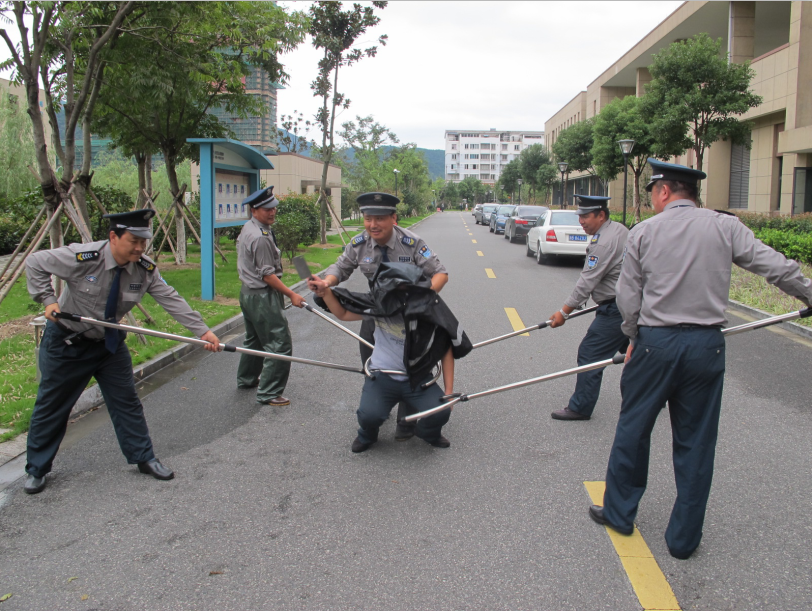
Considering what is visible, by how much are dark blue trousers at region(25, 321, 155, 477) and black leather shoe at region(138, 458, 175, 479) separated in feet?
0.14

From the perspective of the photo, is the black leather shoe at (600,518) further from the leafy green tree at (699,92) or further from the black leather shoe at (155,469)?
the leafy green tree at (699,92)

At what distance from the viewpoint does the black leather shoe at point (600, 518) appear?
361cm

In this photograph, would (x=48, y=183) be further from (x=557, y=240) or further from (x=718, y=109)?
(x=718, y=109)

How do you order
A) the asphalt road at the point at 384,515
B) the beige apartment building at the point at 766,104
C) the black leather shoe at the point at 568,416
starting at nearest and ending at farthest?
the asphalt road at the point at 384,515
the black leather shoe at the point at 568,416
the beige apartment building at the point at 766,104

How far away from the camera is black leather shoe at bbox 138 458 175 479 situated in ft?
14.5

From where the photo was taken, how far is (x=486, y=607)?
117 inches

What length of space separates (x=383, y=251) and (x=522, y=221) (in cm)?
2356

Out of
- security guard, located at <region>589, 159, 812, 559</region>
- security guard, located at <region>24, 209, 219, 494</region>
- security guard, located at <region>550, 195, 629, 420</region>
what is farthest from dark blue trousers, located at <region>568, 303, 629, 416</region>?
security guard, located at <region>24, 209, 219, 494</region>

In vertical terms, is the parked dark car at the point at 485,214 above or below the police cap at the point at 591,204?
above

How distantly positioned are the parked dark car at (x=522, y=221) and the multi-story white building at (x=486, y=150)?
459ft

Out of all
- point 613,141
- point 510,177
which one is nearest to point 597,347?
point 613,141

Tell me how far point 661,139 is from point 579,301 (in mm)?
18314

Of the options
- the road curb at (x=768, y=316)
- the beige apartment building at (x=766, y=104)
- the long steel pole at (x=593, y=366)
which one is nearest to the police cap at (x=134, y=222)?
the long steel pole at (x=593, y=366)

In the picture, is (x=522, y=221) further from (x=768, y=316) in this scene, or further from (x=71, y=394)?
(x=71, y=394)
